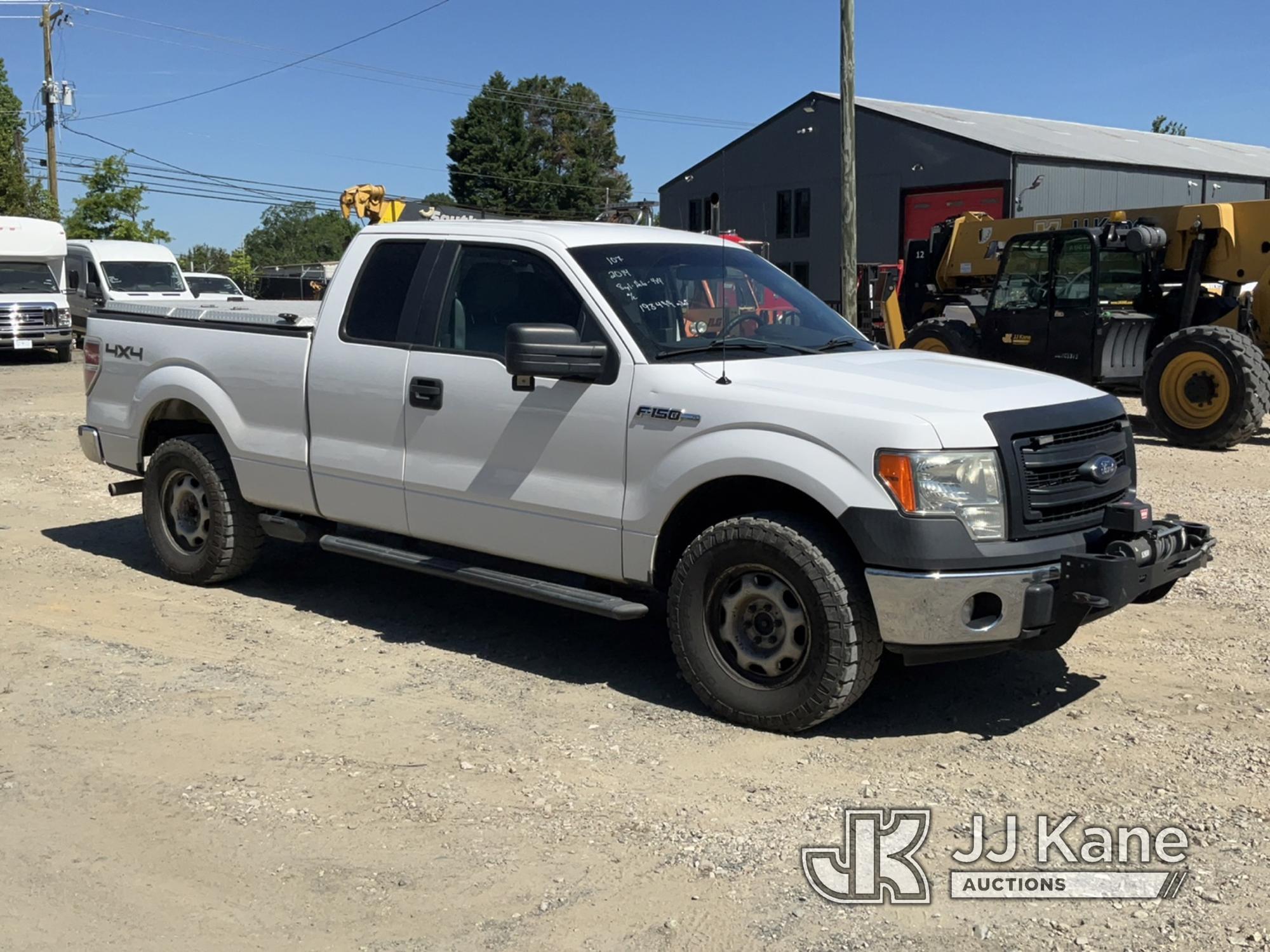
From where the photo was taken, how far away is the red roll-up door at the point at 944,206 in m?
38.7

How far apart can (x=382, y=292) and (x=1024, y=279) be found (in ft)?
34.6

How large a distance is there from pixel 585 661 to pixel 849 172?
13.7m

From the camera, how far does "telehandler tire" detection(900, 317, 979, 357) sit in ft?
52.6

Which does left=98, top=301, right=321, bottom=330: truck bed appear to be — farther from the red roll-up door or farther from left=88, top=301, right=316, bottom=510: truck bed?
the red roll-up door

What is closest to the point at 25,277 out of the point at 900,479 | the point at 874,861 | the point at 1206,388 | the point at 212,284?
the point at 212,284

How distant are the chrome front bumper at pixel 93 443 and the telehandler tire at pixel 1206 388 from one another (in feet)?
34.9

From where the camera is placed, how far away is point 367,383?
6273mm

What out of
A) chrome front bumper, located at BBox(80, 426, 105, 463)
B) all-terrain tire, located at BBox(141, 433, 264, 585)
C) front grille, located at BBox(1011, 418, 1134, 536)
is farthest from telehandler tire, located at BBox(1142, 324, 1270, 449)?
chrome front bumper, located at BBox(80, 426, 105, 463)

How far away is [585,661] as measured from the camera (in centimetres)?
612

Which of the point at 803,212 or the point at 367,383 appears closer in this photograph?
the point at 367,383

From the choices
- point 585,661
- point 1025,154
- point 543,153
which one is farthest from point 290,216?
point 585,661

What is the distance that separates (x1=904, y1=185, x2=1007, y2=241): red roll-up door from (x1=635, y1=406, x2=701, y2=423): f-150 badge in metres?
34.8

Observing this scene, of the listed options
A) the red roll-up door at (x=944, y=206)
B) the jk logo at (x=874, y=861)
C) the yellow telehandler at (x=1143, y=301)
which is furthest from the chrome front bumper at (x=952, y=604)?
the red roll-up door at (x=944, y=206)

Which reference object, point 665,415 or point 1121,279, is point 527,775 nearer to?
point 665,415
